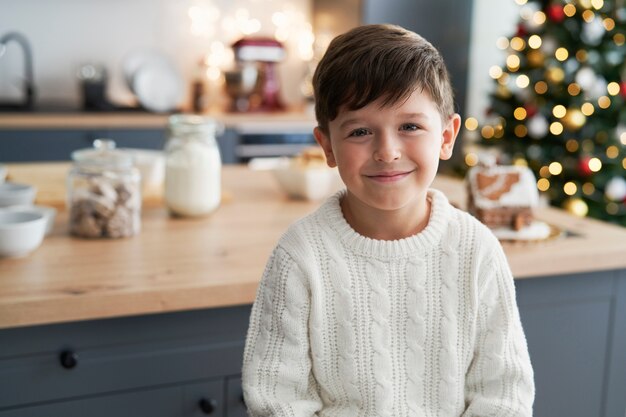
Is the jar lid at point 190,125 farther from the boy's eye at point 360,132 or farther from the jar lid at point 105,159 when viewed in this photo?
the boy's eye at point 360,132

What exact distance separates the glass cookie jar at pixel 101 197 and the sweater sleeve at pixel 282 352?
0.63m

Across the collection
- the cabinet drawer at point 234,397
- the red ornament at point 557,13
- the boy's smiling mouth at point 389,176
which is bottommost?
the cabinet drawer at point 234,397

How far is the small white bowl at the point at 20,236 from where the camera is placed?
1.46 meters

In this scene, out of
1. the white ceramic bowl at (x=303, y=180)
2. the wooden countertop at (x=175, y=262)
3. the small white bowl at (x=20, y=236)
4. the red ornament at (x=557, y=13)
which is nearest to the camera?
the wooden countertop at (x=175, y=262)

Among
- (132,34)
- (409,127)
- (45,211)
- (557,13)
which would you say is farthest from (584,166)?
(409,127)

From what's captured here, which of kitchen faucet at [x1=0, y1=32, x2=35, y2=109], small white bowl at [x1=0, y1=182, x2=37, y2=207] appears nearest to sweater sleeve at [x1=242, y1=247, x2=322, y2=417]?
small white bowl at [x1=0, y1=182, x2=37, y2=207]

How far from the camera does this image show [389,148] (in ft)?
3.45

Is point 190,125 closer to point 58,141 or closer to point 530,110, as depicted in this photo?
point 58,141

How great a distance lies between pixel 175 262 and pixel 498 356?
67 centimetres

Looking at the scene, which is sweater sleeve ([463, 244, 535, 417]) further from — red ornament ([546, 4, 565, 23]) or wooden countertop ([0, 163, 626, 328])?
red ornament ([546, 4, 565, 23])

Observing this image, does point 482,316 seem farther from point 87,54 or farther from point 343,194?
point 87,54

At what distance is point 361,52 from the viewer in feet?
3.41

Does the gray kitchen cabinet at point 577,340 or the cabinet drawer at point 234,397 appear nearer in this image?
the cabinet drawer at point 234,397

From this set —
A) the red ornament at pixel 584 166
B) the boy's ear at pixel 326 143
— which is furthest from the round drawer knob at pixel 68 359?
the red ornament at pixel 584 166
